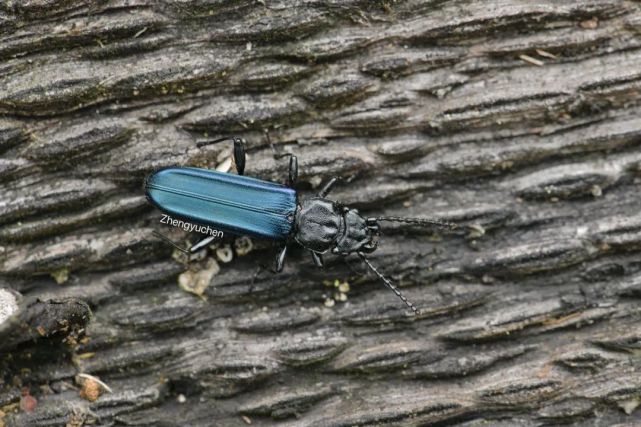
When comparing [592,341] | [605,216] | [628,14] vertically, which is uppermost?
[628,14]

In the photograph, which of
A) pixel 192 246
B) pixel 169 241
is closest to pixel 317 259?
pixel 192 246

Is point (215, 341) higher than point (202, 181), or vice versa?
point (202, 181)

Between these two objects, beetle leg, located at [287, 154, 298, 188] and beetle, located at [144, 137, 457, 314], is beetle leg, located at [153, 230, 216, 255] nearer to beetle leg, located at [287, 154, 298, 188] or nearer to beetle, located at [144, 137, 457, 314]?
beetle, located at [144, 137, 457, 314]

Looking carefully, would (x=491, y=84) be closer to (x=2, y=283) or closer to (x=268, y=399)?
(x=268, y=399)

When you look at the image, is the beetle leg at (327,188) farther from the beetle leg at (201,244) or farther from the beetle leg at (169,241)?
the beetle leg at (169,241)

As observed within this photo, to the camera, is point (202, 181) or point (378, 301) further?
point (378, 301)

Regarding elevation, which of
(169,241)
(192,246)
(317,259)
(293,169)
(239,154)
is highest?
(239,154)

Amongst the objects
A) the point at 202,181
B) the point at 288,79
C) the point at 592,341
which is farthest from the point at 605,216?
the point at 202,181

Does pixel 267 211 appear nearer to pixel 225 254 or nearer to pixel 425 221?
pixel 225 254
